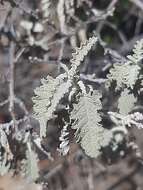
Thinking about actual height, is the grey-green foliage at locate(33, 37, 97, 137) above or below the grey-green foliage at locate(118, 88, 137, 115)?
above

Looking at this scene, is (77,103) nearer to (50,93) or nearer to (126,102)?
(50,93)

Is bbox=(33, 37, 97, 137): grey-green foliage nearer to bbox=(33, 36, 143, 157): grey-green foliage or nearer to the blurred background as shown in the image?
bbox=(33, 36, 143, 157): grey-green foliage

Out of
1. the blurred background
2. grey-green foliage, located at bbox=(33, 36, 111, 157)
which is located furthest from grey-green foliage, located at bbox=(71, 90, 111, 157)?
the blurred background

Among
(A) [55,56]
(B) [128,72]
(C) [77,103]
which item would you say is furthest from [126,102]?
(A) [55,56]

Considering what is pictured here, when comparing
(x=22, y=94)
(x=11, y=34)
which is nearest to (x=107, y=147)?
(x=11, y=34)

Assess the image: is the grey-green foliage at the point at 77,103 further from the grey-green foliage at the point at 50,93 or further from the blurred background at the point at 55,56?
the blurred background at the point at 55,56

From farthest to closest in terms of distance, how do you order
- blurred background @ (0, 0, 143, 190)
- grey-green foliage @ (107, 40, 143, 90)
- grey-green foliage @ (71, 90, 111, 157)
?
blurred background @ (0, 0, 143, 190), grey-green foliage @ (107, 40, 143, 90), grey-green foliage @ (71, 90, 111, 157)

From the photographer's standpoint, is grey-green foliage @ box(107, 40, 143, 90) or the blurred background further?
the blurred background

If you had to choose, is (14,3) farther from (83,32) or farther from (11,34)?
(83,32)
